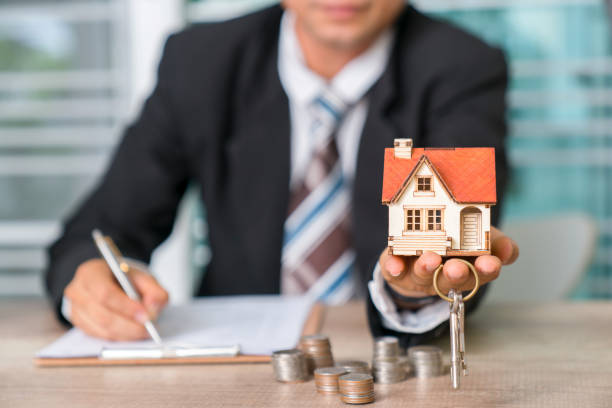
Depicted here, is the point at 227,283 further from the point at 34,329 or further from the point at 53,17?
the point at 53,17

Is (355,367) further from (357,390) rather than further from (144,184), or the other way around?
(144,184)

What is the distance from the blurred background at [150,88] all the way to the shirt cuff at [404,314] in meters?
1.50

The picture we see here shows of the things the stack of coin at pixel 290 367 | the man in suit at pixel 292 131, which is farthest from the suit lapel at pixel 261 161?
the stack of coin at pixel 290 367

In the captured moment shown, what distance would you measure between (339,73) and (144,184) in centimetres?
48

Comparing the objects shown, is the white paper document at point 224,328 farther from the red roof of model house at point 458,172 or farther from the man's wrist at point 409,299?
the red roof of model house at point 458,172

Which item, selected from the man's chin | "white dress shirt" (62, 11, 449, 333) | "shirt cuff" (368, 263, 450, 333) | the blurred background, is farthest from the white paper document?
the blurred background

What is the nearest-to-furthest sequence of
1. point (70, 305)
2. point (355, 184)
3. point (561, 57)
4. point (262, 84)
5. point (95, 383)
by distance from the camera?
point (95, 383), point (70, 305), point (355, 184), point (262, 84), point (561, 57)

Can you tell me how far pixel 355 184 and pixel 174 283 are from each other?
56.1 inches

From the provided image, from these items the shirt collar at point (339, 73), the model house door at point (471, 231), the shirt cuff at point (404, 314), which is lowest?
the shirt cuff at point (404, 314)

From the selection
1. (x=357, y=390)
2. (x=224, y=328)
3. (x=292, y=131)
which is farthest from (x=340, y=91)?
(x=357, y=390)

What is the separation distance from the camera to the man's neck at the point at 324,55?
1487 millimetres

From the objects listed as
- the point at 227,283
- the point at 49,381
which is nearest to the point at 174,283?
the point at 227,283

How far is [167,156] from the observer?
5.13ft

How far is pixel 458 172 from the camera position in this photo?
715 millimetres
